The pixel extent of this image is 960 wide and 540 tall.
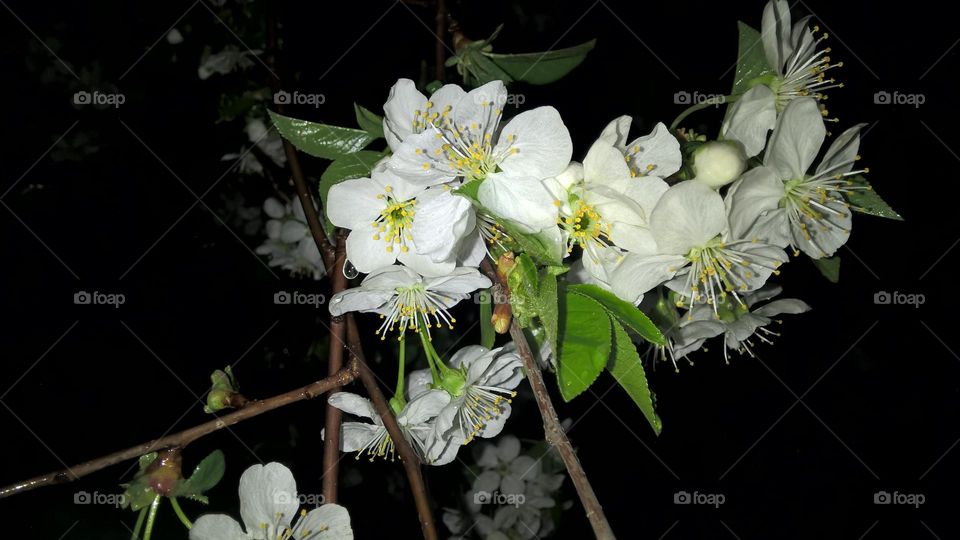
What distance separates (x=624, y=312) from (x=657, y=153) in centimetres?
21


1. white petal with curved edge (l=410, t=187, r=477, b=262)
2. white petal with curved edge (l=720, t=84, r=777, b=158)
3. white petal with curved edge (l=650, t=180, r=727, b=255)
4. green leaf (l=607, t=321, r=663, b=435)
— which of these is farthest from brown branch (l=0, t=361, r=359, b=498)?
white petal with curved edge (l=720, t=84, r=777, b=158)

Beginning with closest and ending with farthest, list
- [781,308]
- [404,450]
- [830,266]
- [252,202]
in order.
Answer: [404,450], [830,266], [781,308], [252,202]

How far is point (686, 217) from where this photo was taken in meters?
0.84

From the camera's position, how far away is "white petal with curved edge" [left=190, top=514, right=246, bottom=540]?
939 mm

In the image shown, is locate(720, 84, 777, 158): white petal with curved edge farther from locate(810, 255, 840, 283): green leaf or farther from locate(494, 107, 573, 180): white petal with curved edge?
locate(810, 255, 840, 283): green leaf

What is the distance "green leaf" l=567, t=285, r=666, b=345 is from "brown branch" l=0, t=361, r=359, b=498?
357 millimetres

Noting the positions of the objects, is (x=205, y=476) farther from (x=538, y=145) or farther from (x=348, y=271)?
(x=538, y=145)

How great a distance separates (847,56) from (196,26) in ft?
7.13

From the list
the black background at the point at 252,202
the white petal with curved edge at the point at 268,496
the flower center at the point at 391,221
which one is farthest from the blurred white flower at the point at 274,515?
the black background at the point at 252,202

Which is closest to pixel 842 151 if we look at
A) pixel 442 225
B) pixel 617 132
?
pixel 617 132

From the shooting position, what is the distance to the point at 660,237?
858 mm

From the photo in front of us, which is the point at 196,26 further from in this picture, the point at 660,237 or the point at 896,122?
the point at 896,122

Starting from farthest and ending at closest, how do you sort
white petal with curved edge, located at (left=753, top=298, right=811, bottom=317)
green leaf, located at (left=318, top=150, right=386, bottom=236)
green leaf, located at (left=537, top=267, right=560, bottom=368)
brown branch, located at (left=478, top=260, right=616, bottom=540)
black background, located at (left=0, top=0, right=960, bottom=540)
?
black background, located at (left=0, top=0, right=960, bottom=540) → white petal with curved edge, located at (left=753, top=298, right=811, bottom=317) → green leaf, located at (left=318, top=150, right=386, bottom=236) → green leaf, located at (left=537, top=267, right=560, bottom=368) → brown branch, located at (left=478, top=260, right=616, bottom=540)

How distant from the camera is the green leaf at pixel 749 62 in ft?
3.32
